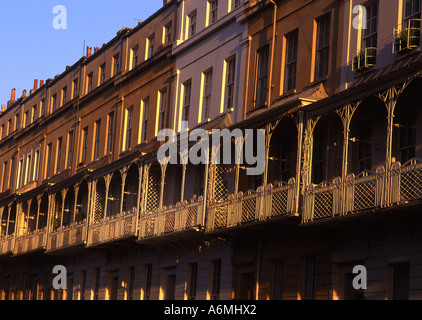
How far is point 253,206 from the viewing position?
26734 mm

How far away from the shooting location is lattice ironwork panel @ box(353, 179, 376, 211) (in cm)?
2175

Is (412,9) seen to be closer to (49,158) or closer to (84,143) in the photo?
(84,143)

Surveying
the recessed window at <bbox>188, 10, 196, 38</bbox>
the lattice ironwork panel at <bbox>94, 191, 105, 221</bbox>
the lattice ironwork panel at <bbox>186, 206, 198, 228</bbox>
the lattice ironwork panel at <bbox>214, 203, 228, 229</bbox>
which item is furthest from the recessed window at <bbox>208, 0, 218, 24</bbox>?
the lattice ironwork panel at <bbox>94, 191, 105, 221</bbox>

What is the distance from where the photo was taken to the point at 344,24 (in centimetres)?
2598

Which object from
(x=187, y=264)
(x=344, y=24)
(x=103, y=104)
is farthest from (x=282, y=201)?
(x=103, y=104)

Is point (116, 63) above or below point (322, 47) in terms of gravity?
above

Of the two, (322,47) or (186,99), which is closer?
(322,47)

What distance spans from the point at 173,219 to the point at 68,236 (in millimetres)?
10469

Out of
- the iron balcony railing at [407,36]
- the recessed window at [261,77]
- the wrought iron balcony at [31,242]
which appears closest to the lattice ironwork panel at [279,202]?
the iron balcony railing at [407,36]

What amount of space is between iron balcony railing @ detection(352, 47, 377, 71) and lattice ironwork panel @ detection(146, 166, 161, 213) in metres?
12.0

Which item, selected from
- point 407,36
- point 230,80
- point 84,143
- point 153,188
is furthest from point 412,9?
point 84,143

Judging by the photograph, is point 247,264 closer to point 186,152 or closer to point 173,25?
point 186,152

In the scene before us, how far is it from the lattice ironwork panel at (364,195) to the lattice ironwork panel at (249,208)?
4.92 meters

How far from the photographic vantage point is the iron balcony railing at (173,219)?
2977cm
